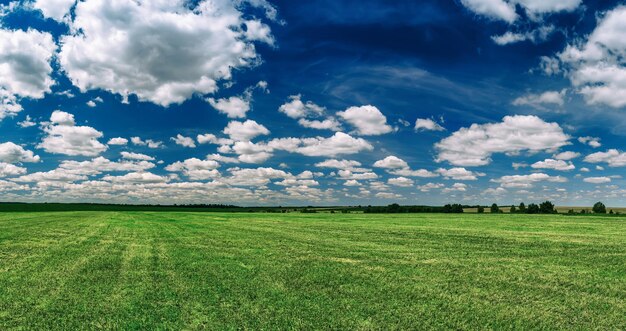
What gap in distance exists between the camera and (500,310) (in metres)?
8.10

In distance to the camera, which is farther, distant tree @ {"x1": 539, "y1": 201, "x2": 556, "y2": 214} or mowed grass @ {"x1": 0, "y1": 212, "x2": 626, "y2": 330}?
distant tree @ {"x1": 539, "y1": 201, "x2": 556, "y2": 214}

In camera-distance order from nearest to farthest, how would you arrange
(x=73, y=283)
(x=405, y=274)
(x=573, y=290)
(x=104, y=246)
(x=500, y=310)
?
(x=500, y=310) < (x=573, y=290) < (x=73, y=283) < (x=405, y=274) < (x=104, y=246)

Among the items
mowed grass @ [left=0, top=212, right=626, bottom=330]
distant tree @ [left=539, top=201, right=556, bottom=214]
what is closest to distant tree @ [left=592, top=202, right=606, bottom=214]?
distant tree @ [left=539, top=201, right=556, bottom=214]

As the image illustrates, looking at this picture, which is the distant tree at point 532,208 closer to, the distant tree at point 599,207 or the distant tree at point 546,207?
the distant tree at point 546,207

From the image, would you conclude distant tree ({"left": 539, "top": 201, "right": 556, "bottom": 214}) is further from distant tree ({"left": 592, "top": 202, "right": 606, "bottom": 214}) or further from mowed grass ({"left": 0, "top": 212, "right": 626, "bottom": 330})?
mowed grass ({"left": 0, "top": 212, "right": 626, "bottom": 330})

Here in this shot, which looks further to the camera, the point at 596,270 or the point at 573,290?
the point at 596,270

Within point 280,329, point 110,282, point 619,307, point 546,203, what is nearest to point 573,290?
point 619,307

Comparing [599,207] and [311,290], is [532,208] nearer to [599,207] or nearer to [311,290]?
[599,207]

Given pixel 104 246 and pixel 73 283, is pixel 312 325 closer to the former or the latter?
pixel 73 283

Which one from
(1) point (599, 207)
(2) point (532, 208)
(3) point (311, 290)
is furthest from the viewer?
(2) point (532, 208)

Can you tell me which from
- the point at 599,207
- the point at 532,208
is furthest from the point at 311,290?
A: the point at 599,207

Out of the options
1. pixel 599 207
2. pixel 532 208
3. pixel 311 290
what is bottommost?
pixel 311 290

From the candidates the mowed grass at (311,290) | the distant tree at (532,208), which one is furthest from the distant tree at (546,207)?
the mowed grass at (311,290)

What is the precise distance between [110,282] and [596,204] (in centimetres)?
13264
